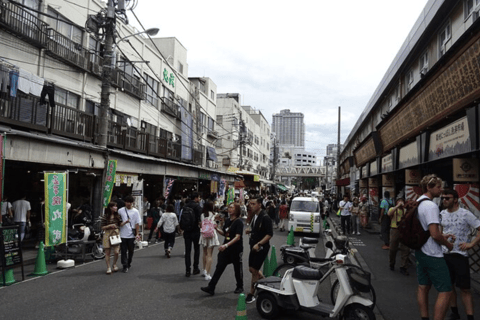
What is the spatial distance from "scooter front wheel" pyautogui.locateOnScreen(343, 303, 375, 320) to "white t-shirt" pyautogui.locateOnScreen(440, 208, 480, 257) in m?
1.61

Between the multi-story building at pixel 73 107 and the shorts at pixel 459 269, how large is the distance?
10.4 meters

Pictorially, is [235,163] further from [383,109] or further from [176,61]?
[383,109]

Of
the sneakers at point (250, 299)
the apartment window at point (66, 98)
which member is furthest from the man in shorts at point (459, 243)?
the apartment window at point (66, 98)

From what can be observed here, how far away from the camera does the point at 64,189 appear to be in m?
10.3

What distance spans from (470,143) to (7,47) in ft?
48.6

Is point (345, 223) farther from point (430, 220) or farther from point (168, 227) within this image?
point (430, 220)

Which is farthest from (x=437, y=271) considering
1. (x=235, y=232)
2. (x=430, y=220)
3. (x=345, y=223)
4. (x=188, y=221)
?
(x=345, y=223)

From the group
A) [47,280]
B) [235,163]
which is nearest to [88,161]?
[47,280]

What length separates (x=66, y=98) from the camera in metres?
15.8

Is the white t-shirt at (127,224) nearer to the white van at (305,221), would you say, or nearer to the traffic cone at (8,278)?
the traffic cone at (8,278)

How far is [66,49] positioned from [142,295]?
12642 millimetres

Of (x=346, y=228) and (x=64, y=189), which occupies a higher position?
(x=64, y=189)

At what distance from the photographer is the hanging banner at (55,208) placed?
962cm

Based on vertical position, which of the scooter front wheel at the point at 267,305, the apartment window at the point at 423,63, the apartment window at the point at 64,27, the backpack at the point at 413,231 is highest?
the apartment window at the point at 64,27
